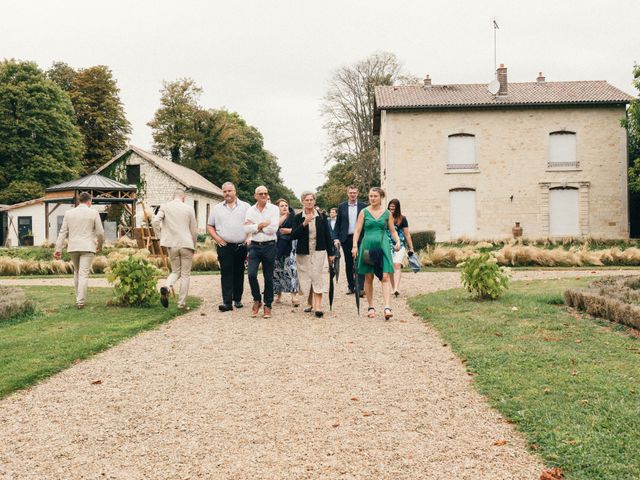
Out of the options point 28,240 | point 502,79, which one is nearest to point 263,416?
point 502,79

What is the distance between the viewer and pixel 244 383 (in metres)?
5.33

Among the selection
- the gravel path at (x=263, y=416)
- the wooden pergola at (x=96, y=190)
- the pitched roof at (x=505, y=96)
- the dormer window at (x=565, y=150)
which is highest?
the pitched roof at (x=505, y=96)

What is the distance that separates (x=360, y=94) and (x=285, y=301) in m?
34.3

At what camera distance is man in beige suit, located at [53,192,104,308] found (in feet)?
32.4

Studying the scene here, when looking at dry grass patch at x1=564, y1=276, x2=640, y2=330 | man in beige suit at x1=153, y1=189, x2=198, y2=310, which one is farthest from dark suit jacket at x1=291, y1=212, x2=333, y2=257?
dry grass patch at x1=564, y1=276, x2=640, y2=330

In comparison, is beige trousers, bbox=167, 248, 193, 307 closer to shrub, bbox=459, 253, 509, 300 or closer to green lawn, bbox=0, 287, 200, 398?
green lawn, bbox=0, 287, 200, 398

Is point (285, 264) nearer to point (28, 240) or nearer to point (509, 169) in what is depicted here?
point (509, 169)

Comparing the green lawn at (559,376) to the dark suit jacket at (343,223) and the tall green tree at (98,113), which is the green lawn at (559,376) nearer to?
the dark suit jacket at (343,223)

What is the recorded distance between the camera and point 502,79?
29.7 metres

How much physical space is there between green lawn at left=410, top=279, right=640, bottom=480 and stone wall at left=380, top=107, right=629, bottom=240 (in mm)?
20150

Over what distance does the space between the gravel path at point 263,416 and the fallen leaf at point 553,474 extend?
10 cm

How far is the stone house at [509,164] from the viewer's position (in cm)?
2883

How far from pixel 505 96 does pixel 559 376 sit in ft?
87.2

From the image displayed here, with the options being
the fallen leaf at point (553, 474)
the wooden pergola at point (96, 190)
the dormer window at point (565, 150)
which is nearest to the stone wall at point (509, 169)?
the dormer window at point (565, 150)
